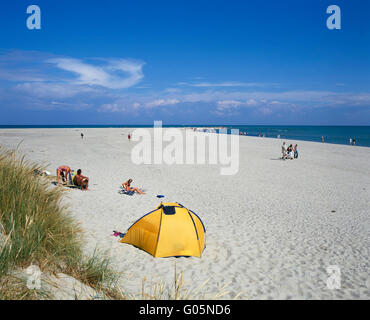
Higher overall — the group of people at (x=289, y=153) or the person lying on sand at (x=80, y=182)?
the group of people at (x=289, y=153)

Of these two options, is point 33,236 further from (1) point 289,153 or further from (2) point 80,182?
(1) point 289,153

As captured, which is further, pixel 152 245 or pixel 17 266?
pixel 152 245

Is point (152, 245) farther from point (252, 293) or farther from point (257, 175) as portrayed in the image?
point (257, 175)

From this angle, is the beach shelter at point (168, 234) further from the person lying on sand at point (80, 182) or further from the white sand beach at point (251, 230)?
the person lying on sand at point (80, 182)

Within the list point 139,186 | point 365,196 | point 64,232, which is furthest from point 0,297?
point 365,196

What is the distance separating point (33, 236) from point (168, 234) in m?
3.19

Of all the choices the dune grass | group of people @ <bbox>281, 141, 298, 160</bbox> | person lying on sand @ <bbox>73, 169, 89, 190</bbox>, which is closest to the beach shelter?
the dune grass

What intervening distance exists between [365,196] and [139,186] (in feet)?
37.6

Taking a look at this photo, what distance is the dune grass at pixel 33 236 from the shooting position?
2941mm

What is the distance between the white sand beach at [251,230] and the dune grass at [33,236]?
1111 millimetres

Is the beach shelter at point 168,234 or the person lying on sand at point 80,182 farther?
the person lying on sand at point 80,182

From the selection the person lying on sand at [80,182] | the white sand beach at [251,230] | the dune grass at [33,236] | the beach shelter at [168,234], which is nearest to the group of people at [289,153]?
the white sand beach at [251,230]

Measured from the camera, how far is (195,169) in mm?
17906

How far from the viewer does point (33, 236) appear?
3.37 meters
